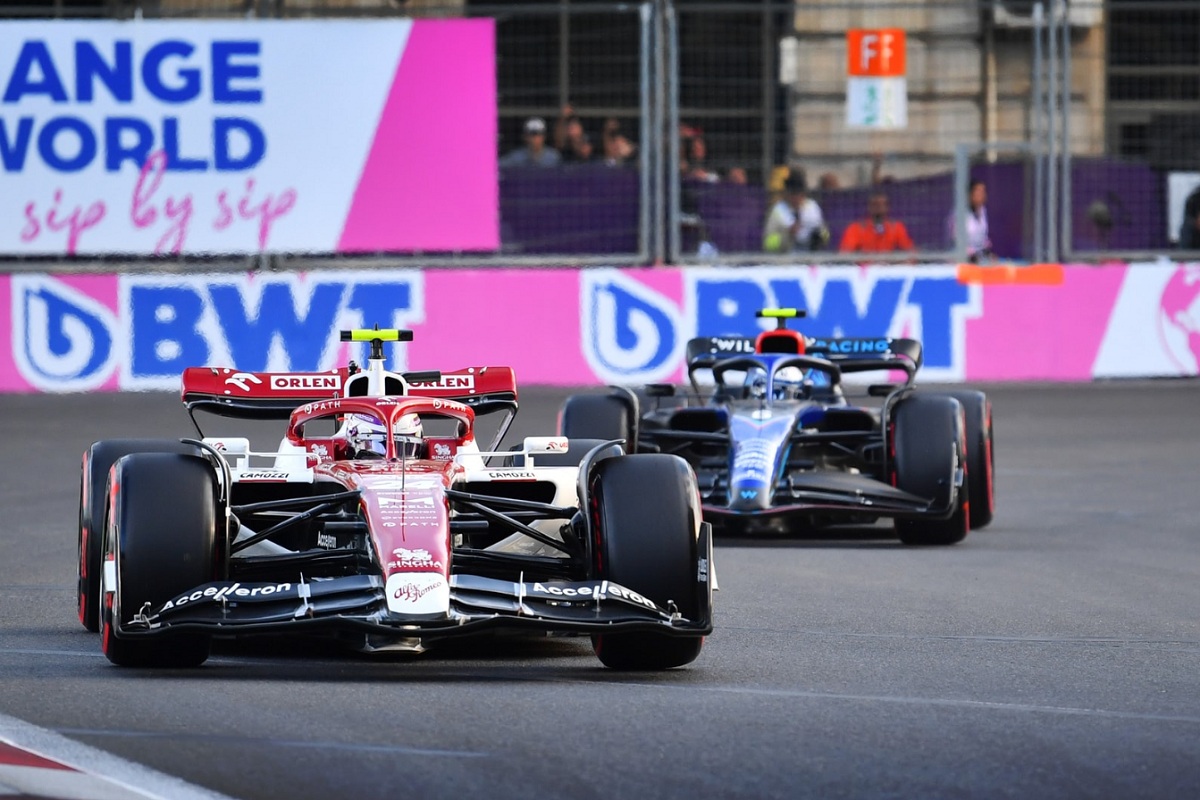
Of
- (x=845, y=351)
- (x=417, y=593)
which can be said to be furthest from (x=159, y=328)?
(x=417, y=593)

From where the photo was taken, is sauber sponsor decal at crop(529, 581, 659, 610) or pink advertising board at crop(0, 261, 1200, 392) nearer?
sauber sponsor decal at crop(529, 581, 659, 610)

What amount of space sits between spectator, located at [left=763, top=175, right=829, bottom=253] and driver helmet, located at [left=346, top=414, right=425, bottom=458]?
12836 mm

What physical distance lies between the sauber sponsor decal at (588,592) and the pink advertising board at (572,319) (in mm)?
13041

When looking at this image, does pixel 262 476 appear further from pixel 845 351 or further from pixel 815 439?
pixel 845 351

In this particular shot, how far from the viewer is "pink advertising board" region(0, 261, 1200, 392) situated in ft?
66.8

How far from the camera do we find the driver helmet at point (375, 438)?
334 inches

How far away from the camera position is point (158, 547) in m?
7.13

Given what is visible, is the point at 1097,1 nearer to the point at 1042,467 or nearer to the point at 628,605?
the point at 1042,467

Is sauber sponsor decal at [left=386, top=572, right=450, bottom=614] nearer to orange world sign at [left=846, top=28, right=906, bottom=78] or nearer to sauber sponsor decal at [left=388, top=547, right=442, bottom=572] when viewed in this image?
sauber sponsor decal at [left=388, top=547, right=442, bottom=572]

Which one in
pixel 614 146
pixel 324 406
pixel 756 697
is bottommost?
pixel 756 697

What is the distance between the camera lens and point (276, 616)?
6.91m

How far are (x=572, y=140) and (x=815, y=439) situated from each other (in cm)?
924

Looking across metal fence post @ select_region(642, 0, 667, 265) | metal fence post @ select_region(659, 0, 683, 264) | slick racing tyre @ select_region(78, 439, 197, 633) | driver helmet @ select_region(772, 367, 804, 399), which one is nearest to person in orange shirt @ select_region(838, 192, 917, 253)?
metal fence post @ select_region(659, 0, 683, 264)

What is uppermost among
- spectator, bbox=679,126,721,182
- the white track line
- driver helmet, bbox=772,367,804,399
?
spectator, bbox=679,126,721,182
